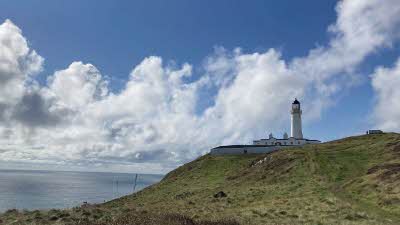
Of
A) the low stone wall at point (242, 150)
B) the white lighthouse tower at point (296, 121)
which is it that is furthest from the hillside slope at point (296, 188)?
the white lighthouse tower at point (296, 121)

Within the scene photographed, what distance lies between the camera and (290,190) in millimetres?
50594

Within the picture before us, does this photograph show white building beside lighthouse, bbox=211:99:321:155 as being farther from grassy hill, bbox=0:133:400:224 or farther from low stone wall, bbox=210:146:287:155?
grassy hill, bbox=0:133:400:224

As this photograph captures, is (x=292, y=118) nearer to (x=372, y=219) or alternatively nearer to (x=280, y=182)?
(x=280, y=182)

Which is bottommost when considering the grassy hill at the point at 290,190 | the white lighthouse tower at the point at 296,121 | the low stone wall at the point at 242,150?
the grassy hill at the point at 290,190

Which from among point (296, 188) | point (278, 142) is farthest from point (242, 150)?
point (296, 188)

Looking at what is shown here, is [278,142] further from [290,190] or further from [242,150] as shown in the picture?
[290,190]

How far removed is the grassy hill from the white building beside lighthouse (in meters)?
7.13

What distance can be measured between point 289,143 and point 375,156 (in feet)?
157

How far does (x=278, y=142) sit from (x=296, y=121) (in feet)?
43.3

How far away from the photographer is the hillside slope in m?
31.5

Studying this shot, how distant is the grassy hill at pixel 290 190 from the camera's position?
29734 mm

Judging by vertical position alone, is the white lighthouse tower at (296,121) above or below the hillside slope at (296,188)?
above

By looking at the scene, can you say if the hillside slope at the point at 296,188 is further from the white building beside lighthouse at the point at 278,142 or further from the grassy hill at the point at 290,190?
the white building beside lighthouse at the point at 278,142

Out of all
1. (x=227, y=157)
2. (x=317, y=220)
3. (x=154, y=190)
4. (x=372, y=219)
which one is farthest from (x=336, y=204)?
(x=227, y=157)
